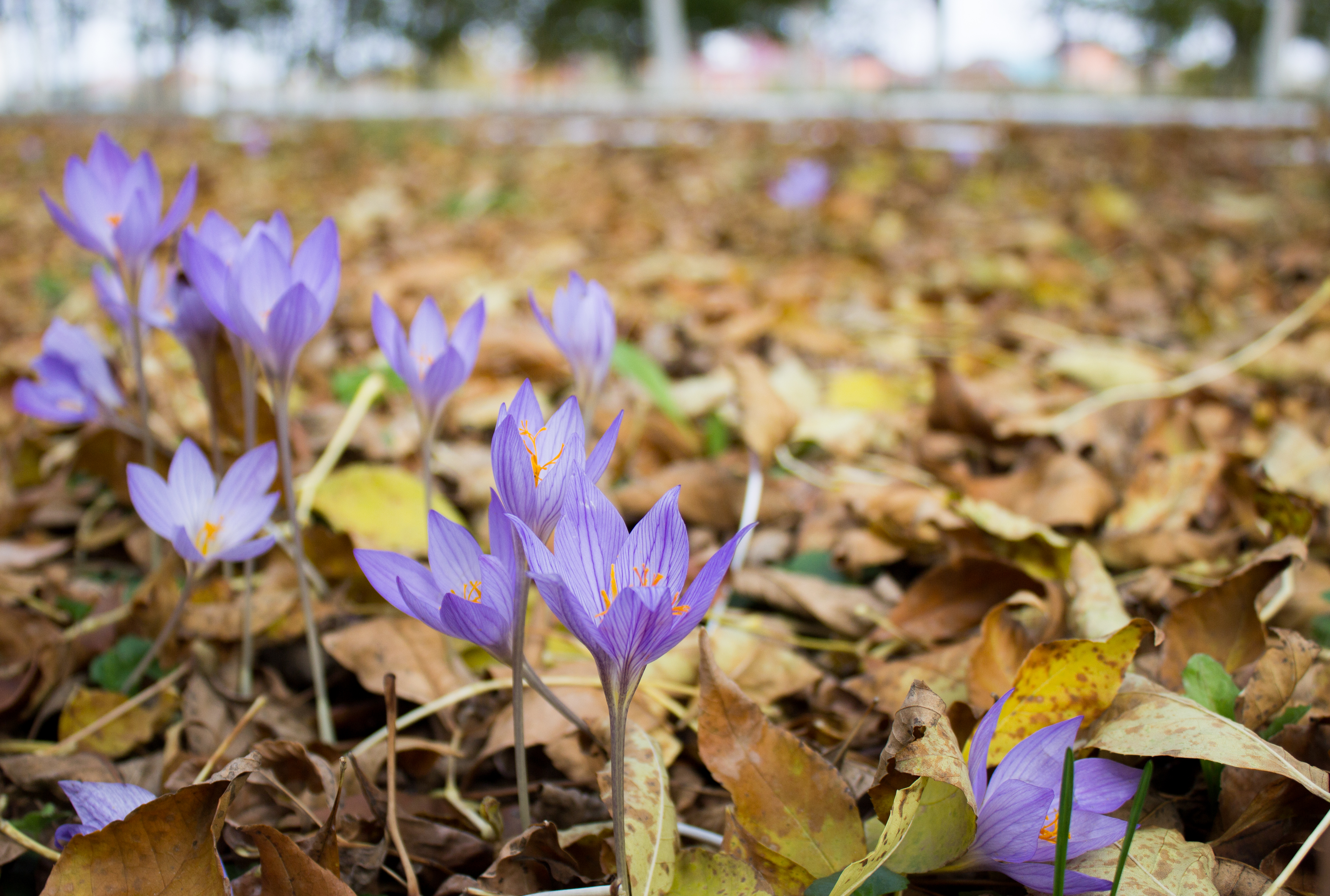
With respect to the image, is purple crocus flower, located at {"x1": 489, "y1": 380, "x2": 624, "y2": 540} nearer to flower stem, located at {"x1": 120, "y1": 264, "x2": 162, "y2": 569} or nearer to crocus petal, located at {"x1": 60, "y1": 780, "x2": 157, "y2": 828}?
crocus petal, located at {"x1": 60, "y1": 780, "x2": 157, "y2": 828}

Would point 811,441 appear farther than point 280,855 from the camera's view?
Yes

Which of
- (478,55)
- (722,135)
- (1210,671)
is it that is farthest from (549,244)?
(478,55)

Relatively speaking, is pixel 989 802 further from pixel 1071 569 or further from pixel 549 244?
pixel 549 244

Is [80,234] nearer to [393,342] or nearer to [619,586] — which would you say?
[393,342]

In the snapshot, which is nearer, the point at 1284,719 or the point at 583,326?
the point at 1284,719

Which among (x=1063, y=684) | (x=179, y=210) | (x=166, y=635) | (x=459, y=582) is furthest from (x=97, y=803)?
(x=1063, y=684)

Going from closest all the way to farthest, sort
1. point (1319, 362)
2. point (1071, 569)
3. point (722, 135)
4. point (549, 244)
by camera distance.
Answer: point (1071, 569) < point (1319, 362) < point (549, 244) < point (722, 135)
